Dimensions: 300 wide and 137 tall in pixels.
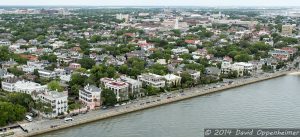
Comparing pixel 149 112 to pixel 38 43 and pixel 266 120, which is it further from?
pixel 38 43

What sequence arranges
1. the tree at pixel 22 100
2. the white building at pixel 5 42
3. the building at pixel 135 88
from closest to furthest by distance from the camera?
the tree at pixel 22 100 → the building at pixel 135 88 → the white building at pixel 5 42

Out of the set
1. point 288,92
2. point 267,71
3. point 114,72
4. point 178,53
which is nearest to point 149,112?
point 114,72

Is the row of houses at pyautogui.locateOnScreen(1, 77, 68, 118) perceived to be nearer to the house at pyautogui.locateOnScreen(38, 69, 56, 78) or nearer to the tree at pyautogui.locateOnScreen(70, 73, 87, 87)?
the tree at pyautogui.locateOnScreen(70, 73, 87, 87)

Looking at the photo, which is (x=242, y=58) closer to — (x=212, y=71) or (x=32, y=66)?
(x=212, y=71)

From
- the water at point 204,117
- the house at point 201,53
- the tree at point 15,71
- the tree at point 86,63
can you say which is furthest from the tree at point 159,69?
the house at point 201,53

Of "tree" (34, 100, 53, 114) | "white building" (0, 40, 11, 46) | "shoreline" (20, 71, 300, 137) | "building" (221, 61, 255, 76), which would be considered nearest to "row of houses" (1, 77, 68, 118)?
"tree" (34, 100, 53, 114)

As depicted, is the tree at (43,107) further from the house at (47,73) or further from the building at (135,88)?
the house at (47,73)

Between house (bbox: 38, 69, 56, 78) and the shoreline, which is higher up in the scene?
house (bbox: 38, 69, 56, 78)
